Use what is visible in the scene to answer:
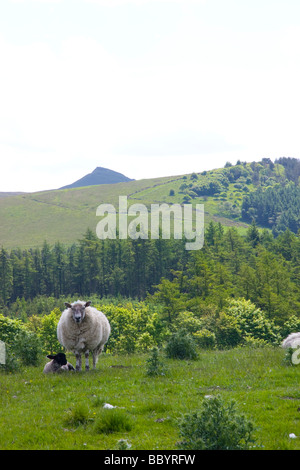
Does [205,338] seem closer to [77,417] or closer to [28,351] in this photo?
[28,351]

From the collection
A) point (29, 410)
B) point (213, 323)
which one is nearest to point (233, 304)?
point (213, 323)

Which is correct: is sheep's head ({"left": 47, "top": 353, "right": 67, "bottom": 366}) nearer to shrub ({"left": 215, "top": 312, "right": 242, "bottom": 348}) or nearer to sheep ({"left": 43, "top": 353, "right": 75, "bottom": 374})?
sheep ({"left": 43, "top": 353, "right": 75, "bottom": 374})

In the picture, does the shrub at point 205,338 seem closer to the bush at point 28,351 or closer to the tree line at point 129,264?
the tree line at point 129,264

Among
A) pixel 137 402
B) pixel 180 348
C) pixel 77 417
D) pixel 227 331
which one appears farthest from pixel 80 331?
pixel 227 331

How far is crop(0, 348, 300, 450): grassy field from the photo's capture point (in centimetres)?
905

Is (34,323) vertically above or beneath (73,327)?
beneath

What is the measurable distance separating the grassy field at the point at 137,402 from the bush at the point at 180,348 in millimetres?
1838

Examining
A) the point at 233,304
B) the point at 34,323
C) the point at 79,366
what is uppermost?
the point at 79,366

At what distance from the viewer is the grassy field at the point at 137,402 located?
9.05 m

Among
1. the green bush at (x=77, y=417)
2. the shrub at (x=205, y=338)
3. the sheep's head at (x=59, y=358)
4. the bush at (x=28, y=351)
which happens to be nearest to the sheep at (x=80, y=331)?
the sheep's head at (x=59, y=358)

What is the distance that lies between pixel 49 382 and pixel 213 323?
187 ft

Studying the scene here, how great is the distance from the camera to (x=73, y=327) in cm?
1833

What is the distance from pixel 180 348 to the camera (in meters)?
20.6

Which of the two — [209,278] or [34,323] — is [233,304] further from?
[34,323]
